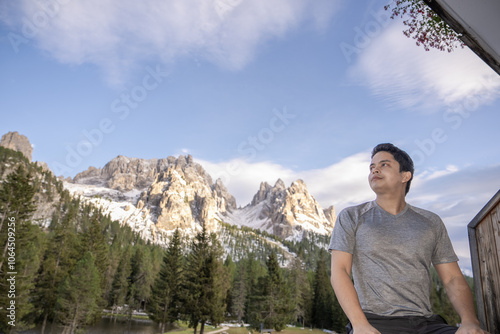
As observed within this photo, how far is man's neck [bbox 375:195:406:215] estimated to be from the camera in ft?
8.70

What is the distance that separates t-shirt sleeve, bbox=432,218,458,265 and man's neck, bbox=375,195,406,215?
35cm

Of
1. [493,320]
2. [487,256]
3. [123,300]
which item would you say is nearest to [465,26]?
[487,256]

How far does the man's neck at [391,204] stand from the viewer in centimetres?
265

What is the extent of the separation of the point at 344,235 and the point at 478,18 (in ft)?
5.40

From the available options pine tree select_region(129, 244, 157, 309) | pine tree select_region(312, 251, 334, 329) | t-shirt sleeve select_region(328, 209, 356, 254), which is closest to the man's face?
t-shirt sleeve select_region(328, 209, 356, 254)

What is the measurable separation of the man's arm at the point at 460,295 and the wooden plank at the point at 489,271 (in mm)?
361

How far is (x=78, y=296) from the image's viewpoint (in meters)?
27.0

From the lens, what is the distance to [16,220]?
22.5m

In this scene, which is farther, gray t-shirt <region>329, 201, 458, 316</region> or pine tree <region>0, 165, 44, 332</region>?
pine tree <region>0, 165, 44, 332</region>

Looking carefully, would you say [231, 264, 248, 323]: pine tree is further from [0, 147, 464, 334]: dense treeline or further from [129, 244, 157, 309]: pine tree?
[129, 244, 157, 309]: pine tree

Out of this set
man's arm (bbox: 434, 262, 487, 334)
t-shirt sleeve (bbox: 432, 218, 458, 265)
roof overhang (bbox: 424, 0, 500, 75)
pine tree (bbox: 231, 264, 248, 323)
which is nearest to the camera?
roof overhang (bbox: 424, 0, 500, 75)

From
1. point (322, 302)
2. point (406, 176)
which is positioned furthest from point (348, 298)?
point (322, 302)

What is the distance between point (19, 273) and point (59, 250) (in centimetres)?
1159

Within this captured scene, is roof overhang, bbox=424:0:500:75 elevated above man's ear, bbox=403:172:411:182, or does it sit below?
above
